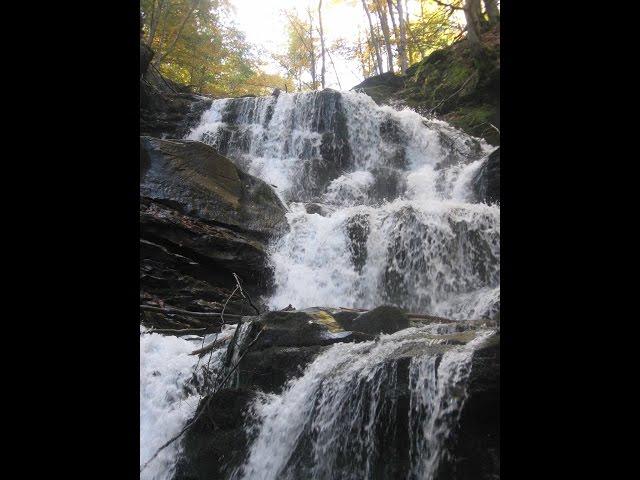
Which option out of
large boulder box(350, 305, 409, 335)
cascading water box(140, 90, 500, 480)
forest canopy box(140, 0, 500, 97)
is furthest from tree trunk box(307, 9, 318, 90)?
large boulder box(350, 305, 409, 335)

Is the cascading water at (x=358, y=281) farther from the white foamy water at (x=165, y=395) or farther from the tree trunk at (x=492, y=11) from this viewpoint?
the tree trunk at (x=492, y=11)

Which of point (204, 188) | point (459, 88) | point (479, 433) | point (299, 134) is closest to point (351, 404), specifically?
point (479, 433)

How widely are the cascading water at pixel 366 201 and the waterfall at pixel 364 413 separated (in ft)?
6.73

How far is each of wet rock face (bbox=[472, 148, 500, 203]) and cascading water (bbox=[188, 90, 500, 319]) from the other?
0.93 feet

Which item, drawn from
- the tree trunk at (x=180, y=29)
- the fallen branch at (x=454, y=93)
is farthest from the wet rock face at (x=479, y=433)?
the tree trunk at (x=180, y=29)

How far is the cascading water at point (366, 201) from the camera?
16.0 feet

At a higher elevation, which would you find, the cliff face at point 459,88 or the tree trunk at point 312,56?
the tree trunk at point 312,56

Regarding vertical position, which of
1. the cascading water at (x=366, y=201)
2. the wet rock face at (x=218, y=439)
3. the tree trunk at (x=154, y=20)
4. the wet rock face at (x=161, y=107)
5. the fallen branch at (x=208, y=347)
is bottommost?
the wet rock face at (x=218, y=439)

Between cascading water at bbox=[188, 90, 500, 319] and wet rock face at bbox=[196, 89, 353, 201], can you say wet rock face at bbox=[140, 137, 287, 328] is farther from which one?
wet rock face at bbox=[196, 89, 353, 201]

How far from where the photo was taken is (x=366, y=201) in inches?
314
